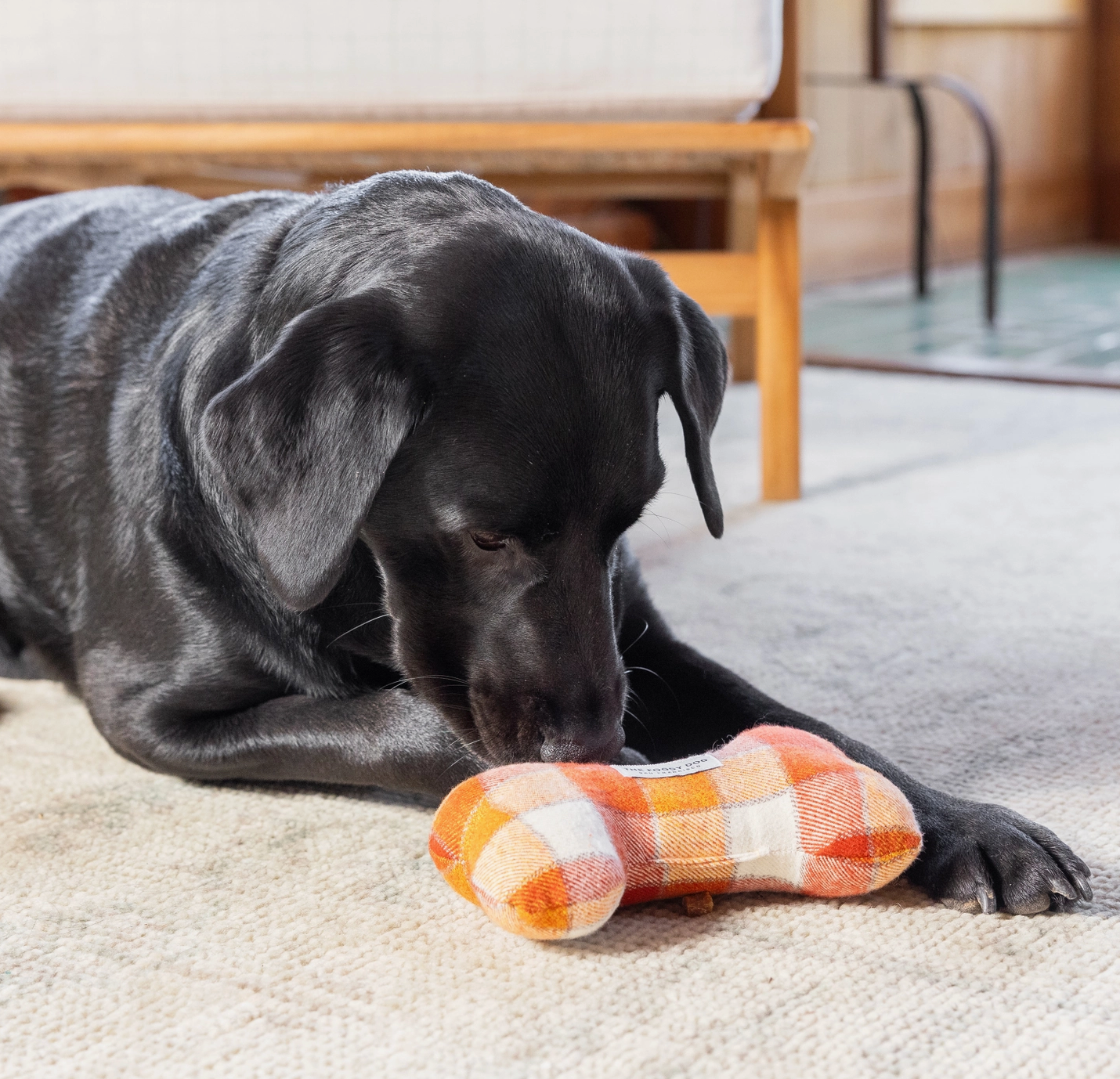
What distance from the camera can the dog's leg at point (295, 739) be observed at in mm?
1348

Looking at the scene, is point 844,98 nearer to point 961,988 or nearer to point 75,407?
point 75,407

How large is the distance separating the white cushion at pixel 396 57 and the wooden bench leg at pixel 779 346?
10.7 inches

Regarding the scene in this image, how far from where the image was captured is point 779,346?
264cm

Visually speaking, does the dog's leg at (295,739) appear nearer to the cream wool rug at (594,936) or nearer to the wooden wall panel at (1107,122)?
the cream wool rug at (594,936)

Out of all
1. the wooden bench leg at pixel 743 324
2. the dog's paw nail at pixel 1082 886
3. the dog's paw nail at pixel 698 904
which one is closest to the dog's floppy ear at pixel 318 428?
the dog's paw nail at pixel 698 904

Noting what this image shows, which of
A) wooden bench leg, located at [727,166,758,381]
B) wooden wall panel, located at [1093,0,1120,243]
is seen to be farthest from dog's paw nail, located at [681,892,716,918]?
wooden wall panel, located at [1093,0,1120,243]

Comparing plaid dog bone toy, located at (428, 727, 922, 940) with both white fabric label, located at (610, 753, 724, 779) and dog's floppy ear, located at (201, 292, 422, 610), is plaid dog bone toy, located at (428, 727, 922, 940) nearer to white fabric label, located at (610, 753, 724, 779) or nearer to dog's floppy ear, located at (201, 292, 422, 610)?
white fabric label, located at (610, 753, 724, 779)

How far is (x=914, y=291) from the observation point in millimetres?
5930

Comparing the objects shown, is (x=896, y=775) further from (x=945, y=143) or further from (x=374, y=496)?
(x=945, y=143)

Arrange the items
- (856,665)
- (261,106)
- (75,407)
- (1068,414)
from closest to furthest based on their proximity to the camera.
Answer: (75,407), (856,665), (261,106), (1068,414)

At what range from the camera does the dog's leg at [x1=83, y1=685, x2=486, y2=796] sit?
1.35m

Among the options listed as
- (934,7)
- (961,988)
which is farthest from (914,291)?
(961,988)

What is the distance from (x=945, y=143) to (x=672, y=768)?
6689 millimetres

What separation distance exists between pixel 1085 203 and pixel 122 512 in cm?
810
